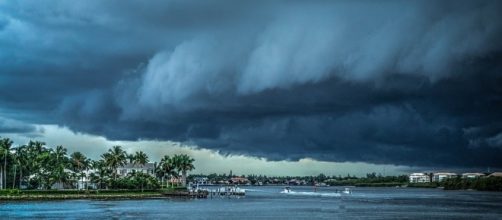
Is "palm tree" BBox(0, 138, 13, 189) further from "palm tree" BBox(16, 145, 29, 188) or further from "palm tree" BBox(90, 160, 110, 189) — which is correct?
"palm tree" BBox(90, 160, 110, 189)

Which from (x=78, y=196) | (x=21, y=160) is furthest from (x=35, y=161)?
(x=78, y=196)

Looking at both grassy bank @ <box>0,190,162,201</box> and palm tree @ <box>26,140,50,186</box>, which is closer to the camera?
grassy bank @ <box>0,190,162,201</box>

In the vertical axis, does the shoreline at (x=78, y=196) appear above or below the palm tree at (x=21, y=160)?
below

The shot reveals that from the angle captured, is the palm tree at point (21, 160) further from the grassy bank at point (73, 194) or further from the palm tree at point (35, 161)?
the grassy bank at point (73, 194)

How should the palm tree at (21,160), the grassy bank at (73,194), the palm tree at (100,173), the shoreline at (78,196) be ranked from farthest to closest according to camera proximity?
the palm tree at (100,173), the palm tree at (21,160), the grassy bank at (73,194), the shoreline at (78,196)

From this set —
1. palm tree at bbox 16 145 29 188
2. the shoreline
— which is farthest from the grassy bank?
palm tree at bbox 16 145 29 188

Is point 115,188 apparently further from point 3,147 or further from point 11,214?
point 11,214

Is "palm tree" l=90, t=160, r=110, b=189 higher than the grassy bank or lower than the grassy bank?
higher

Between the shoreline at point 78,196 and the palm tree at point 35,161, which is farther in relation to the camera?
the palm tree at point 35,161

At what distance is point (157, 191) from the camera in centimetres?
19762

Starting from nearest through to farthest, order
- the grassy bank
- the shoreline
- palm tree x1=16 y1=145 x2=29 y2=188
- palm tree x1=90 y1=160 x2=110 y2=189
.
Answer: the shoreline → the grassy bank → palm tree x1=16 y1=145 x2=29 y2=188 → palm tree x1=90 y1=160 x2=110 y2=189

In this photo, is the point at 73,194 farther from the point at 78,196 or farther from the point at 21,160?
the point at 21,160

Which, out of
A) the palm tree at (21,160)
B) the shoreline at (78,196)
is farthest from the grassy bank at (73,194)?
the palm tree at (21,160)

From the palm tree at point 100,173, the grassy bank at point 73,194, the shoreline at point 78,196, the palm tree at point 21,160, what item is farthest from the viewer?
the palm tree at point 100,173
